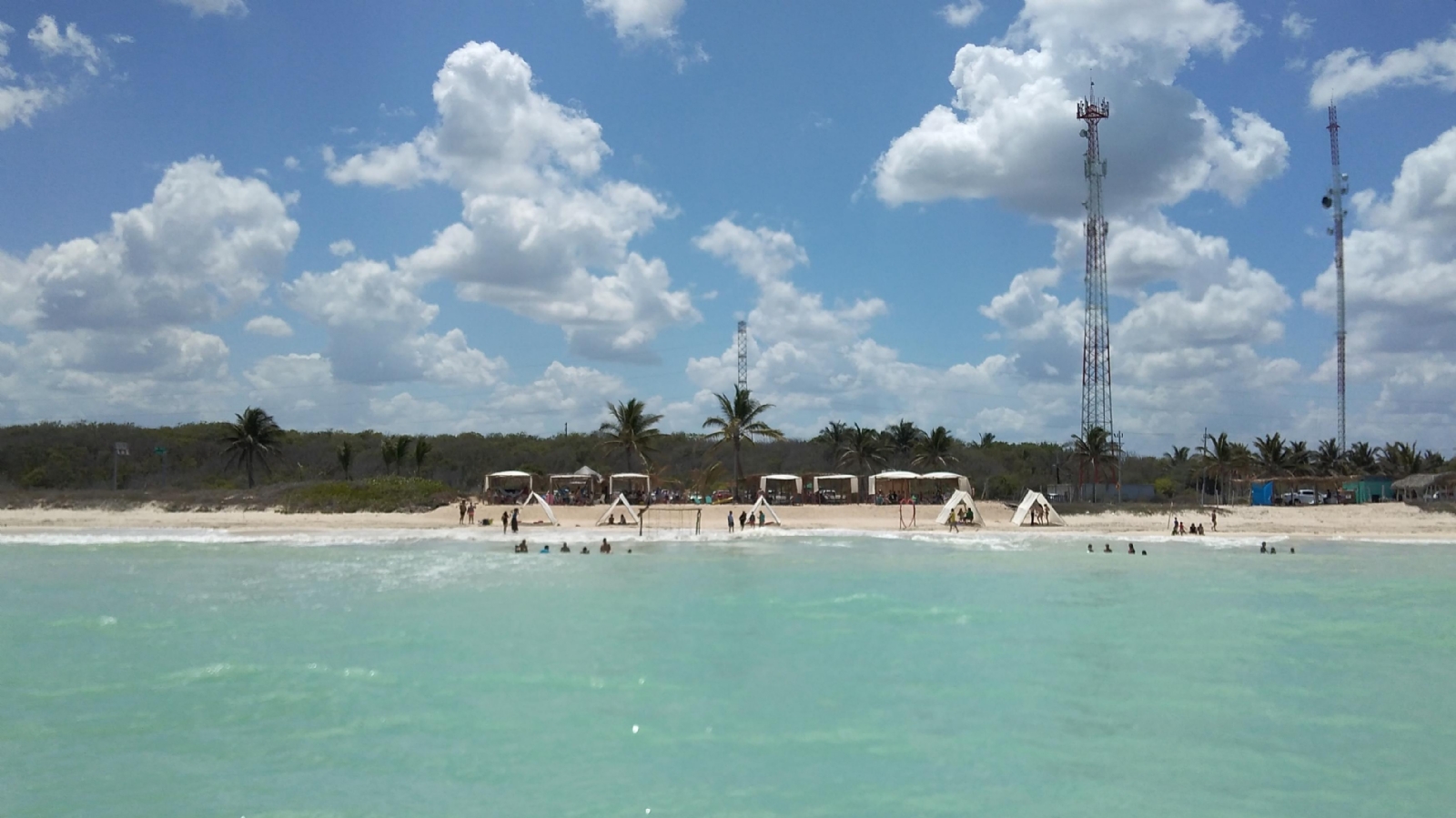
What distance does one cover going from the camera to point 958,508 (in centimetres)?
3991

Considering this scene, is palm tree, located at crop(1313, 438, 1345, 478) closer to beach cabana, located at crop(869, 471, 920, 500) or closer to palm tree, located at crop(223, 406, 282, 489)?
beach cabana, located at crop(869, 471, 920, 500)

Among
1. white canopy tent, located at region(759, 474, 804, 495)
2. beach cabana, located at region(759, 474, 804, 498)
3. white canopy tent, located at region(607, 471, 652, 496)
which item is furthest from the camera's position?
beach cabana, located at region(759, 474, 804, 498)

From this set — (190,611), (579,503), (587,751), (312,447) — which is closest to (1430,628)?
(587,751)

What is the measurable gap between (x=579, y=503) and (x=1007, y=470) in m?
42.3

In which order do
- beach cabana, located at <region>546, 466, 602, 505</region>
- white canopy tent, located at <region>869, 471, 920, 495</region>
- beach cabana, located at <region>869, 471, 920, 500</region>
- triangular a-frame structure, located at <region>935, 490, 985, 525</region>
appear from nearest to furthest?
triangular a-frame structure, located at <region>935, 490, 985, 525</region>, white canopy tent, located at <region>869, 471, 920, 495</region>, beach cabana, located at <region>869, 471, 920, 500</region>, beach cabana, located at <region>546, 466, 602, 505</region>

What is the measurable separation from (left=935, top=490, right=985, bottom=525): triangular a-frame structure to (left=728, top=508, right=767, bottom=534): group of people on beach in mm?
7189

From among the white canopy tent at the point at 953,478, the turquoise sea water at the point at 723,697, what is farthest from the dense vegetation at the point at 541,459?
the turquoise sea water at the point at 723,697

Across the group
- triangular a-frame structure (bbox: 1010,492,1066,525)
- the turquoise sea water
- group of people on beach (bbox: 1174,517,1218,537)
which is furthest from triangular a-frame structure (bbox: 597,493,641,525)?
group of people on beach (bbox: 1174,517,1218,537)

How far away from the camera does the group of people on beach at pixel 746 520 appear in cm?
3778

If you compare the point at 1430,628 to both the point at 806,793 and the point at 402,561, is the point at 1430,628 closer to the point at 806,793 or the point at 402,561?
the point at 806,793

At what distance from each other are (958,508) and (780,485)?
9.51m

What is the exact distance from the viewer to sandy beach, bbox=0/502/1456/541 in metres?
39.2

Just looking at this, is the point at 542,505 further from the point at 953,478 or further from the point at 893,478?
the point at 953,478

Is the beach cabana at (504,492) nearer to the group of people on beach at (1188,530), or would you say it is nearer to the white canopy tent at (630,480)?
the white canopy tent at (630,480)
